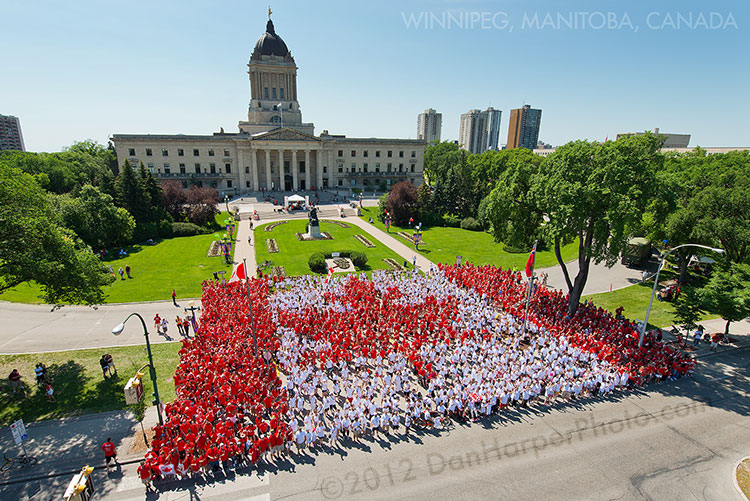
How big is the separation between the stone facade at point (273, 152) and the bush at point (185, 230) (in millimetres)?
30574

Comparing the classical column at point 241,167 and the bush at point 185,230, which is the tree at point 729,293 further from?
the classical column at point 241,167

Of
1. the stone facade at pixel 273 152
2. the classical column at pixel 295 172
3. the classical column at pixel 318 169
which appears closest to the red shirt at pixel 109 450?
the stone facade at pixel 273 152

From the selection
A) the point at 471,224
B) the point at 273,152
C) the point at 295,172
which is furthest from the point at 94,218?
the point at 273,152

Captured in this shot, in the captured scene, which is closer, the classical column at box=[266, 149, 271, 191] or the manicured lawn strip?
the manicured lawn strip

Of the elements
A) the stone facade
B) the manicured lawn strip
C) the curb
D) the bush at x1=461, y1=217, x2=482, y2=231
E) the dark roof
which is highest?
the dark roof

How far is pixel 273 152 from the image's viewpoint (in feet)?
258

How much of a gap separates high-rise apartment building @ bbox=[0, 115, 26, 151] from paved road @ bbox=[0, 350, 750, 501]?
211191mm

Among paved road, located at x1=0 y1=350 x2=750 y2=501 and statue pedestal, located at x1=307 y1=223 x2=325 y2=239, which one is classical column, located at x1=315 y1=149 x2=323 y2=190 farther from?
paved road, located at x1=0 y1=350 x2=750 y2=501

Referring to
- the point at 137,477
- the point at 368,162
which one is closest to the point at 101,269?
the point at 137,477

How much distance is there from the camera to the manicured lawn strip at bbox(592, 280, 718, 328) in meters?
25.4

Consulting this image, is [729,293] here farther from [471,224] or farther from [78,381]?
[471,224]

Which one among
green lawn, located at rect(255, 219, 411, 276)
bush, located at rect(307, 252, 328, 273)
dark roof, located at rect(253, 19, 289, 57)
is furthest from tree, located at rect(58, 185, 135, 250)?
dark roof, located at rect(253, 19, 289, 57)

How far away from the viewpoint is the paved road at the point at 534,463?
11.8 meters

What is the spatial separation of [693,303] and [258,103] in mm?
87557
